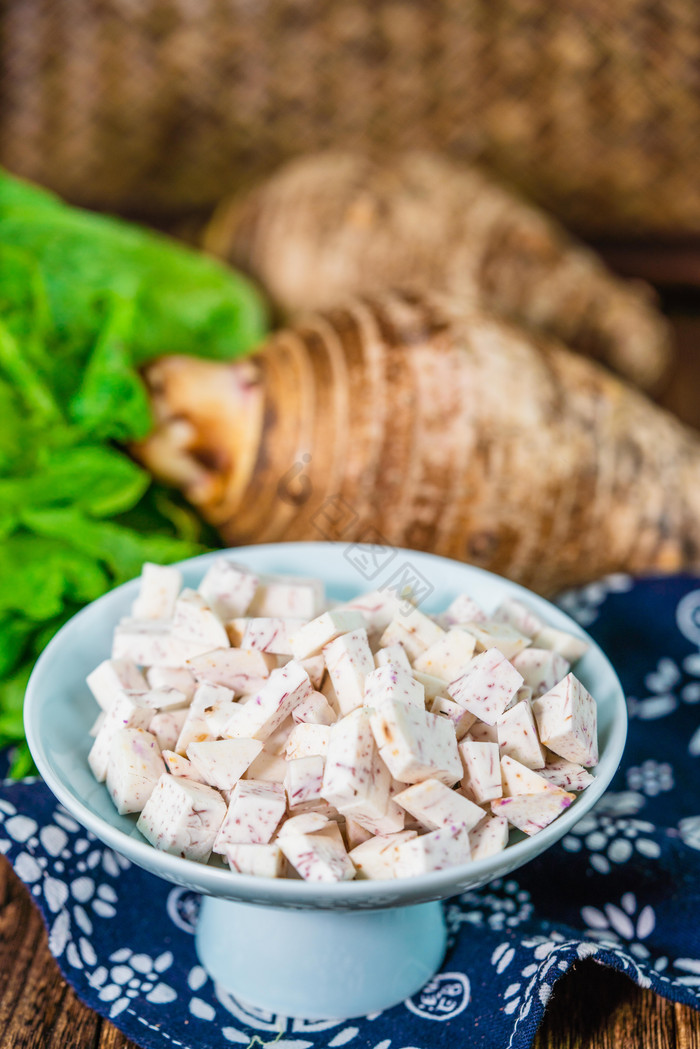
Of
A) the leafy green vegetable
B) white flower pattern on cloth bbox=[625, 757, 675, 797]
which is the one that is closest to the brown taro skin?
the leafy green vegetable

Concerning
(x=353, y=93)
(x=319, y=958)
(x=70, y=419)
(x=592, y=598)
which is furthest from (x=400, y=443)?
(x=353, y=93)

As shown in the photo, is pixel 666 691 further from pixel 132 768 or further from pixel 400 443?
pixel 132 768

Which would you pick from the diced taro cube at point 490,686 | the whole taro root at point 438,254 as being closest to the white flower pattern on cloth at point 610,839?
the diced taro cube at point 490,686

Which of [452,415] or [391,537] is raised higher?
[452,415]

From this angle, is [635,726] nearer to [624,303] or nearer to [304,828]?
[304,828]

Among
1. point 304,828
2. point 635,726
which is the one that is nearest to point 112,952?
point 304,828

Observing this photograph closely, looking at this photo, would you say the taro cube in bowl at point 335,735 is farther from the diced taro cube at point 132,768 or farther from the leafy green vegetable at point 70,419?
the leafy green vegetable at point 70,419
